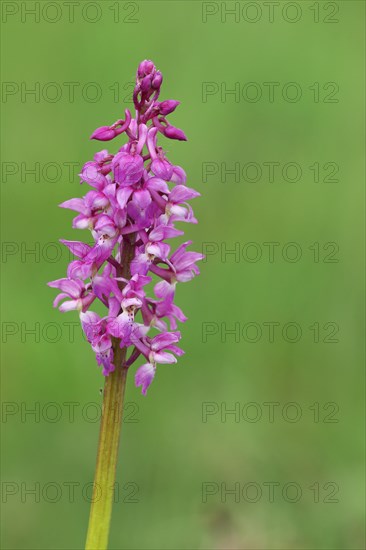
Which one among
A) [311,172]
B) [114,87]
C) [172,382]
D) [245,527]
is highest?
[114,87]

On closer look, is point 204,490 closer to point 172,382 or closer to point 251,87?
point 172,382

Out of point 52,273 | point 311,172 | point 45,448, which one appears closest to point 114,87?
point 311,172

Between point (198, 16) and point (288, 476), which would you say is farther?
point (198, 16)

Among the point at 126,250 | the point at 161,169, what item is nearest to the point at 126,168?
the point at 161,169

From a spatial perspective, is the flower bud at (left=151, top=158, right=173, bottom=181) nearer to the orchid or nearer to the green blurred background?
the orchid

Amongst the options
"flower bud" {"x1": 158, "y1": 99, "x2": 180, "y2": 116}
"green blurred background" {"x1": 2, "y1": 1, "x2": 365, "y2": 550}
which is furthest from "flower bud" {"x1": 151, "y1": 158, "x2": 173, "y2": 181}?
"green blurred background" {"x1": 2, "y1": 1, "x2": 365, "y2": 550}

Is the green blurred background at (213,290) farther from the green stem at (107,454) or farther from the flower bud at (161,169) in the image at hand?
the flower bud at (161,169)
